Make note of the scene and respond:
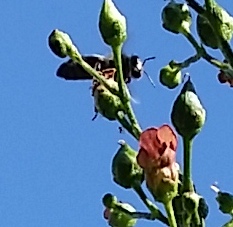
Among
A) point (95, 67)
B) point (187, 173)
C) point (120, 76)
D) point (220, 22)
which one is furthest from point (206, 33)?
point (187, 173)

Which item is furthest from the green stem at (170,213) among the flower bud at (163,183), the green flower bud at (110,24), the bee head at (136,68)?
the bee head at (136,68)

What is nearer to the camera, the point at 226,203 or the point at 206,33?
the point at 226,203

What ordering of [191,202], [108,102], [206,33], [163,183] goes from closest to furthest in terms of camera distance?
[191,202]
[163,183]
[108,102]
[206,33]

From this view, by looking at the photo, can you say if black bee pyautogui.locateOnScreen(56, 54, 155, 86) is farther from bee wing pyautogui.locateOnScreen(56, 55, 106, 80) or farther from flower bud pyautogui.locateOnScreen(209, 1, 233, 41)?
flower bud pyautogui.locateOnScreen(209, 1, 233, 41)

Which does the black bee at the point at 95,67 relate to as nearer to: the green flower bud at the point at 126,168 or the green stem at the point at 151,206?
the green flower bud at the point at 126,168

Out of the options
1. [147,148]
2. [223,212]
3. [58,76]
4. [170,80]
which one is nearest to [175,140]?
[147,148]

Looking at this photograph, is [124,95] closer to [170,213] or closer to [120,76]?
[120,76]

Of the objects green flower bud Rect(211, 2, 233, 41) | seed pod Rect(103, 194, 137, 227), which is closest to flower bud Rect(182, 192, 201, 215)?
seed pod Rect(103, 194, 137, 227)
